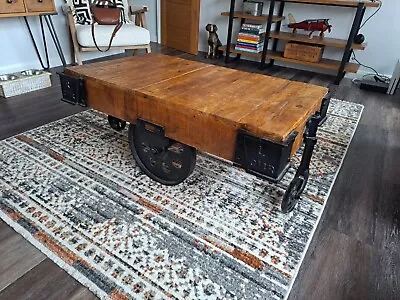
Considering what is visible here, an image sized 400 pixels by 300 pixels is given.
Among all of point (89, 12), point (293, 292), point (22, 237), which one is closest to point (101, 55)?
point (89, 12)

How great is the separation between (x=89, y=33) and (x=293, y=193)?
2.37 m

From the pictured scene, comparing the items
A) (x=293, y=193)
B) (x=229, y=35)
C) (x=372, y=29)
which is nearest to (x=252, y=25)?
(x=229, y=35)

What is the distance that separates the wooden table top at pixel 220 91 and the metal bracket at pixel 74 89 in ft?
0.13

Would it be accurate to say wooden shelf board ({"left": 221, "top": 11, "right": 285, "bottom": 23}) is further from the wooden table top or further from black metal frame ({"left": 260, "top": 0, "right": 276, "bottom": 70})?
the wooden table top

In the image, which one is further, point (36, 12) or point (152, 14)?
point (152, 14)

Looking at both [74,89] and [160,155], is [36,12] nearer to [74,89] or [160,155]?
[74,89]

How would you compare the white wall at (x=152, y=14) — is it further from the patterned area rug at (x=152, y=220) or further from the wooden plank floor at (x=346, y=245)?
the patterned area rug at (x=152, y=220)

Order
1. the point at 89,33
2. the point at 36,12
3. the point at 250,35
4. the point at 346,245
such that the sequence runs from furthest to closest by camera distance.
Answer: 1. the point at 250,35
2. the point at 89,33
3. the point at 36,12
4. the point at 346,245

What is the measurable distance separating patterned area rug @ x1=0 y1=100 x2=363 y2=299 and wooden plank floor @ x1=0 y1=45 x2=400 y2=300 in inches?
1.7

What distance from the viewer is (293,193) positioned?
1.33 metres

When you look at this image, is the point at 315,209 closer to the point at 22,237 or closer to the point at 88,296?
the point at 88,296

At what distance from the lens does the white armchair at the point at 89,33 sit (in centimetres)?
274

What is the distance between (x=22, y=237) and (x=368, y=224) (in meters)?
1.40

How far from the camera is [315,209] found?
1.36 meters
